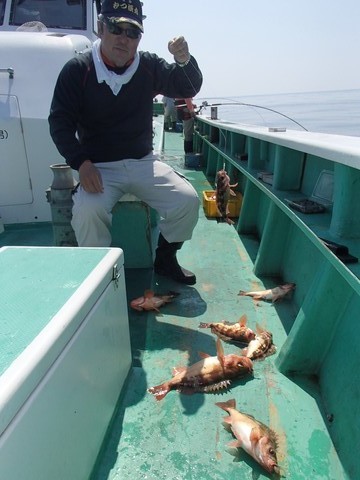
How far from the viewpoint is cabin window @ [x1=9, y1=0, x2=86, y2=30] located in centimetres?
436

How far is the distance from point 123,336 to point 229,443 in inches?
26.6

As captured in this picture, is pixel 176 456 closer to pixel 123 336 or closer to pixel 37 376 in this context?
pixel 123 336

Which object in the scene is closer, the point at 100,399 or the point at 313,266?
the point at 100,399

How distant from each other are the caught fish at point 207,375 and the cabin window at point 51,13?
430cm

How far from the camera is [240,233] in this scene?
13.9 ft

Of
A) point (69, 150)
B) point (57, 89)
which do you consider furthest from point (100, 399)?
point (57, 89)

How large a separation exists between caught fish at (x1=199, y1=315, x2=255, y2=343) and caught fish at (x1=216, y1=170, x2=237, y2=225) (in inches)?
80.0

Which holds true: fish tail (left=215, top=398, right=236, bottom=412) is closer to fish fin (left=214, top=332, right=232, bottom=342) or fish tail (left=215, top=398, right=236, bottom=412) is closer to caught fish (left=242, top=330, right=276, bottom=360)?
caught fish (left=242, top=330, right=276, bottom=360)

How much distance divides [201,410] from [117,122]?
1945 mm

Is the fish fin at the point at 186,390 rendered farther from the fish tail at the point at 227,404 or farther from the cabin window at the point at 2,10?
the cabin window at the point at 2,10

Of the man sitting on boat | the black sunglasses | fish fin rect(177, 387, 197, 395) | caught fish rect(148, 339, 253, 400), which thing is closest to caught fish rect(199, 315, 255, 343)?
caught fish rect(148, 339, 253, 400)

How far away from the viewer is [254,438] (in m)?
1.60

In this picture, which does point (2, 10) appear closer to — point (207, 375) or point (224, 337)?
point (224, 337)

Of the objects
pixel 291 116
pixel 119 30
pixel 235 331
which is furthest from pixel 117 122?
pixel 291 116
